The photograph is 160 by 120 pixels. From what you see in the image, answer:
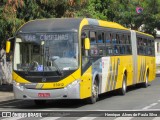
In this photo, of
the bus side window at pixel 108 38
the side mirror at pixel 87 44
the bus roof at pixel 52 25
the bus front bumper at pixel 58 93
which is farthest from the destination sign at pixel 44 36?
the bus side window at pixel 108 38

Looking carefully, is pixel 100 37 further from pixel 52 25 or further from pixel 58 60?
pixel 58 60

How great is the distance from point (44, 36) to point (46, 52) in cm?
55

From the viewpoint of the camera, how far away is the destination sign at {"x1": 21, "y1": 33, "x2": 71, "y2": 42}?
51.4 ft

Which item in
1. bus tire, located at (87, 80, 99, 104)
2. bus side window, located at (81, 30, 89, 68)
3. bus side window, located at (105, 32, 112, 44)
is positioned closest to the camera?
bus side window, located at (81, 30, 89, 68)

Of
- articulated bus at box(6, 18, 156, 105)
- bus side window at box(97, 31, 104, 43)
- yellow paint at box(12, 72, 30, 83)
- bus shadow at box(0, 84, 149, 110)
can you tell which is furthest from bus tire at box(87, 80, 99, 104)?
yellow paint at box(12, 72, 30, 83)

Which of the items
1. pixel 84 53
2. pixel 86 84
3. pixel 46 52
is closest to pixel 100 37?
pixel 84 53

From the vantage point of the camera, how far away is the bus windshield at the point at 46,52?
15.4 m

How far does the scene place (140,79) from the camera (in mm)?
24359

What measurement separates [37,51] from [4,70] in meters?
11.0

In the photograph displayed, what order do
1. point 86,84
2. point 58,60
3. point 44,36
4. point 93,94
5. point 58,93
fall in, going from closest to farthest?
point 58,93 < point 58,60 < point 44,36 < point 86,84 < point 93,94

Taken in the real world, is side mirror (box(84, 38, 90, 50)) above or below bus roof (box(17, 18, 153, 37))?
below

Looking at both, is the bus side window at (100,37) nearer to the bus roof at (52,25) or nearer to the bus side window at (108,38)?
the bus side window at (108,38)

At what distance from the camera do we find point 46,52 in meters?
15.7

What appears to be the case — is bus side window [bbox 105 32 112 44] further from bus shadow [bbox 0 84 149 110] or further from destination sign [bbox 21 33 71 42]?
destination sign [bbox 21 33 71 42]
